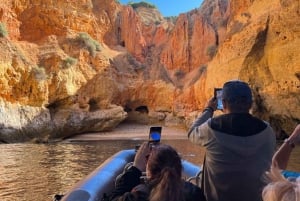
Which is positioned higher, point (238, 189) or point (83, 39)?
point (83, 39)

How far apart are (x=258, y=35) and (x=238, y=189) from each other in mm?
22368

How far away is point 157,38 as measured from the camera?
4181cm

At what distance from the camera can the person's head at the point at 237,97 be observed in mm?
2348

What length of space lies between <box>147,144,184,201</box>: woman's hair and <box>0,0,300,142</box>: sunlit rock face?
19.6 meters

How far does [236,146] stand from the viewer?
2.34 meters

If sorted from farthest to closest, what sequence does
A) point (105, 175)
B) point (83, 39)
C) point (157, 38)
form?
point (157, 38), point (83, 39), point (105, 175)

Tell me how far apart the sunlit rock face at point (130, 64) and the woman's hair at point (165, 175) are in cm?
1958

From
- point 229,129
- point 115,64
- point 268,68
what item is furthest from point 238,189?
point 115,64

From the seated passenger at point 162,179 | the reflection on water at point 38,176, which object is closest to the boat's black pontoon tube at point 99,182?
the seated passenger at point 162,179

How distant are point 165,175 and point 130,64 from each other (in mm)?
34553

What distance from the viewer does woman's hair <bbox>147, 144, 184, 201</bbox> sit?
187 cm

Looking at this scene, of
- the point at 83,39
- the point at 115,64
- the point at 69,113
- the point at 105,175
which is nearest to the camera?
the point at 105,175

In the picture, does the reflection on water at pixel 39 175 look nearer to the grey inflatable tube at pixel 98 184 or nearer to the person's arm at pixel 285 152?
the grey inflatable tube at pixel 98 184

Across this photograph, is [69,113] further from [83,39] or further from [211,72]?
[211,72]
